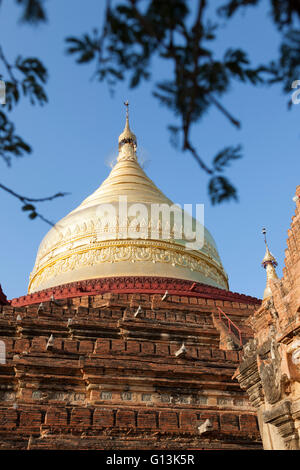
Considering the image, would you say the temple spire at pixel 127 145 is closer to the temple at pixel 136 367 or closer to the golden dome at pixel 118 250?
the golden dome at pixel 118 250

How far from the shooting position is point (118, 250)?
62.4ft

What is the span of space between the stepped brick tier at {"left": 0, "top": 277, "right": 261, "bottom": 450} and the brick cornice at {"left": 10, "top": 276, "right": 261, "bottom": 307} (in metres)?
2.89

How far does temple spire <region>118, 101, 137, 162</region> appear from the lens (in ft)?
93.8

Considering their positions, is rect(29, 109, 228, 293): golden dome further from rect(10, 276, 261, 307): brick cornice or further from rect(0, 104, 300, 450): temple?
rect(0, 104, 300, 450): temple

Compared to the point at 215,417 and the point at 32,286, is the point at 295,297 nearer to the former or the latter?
the point at 215,417

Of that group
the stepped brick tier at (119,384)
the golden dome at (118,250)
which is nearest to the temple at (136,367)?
the stepped brick tier at (119,384)

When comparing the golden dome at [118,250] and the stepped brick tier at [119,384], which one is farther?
the golden dome at [118,250]

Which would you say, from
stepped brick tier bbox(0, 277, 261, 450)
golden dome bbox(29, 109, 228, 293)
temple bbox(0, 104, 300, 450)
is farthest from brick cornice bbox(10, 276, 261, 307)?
stepped brick tier bbox(0, 277, 261, 450)

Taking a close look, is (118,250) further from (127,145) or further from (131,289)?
(127,145)

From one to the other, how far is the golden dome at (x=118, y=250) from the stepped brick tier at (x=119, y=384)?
530 cm

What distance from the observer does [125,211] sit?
2056 centimetres

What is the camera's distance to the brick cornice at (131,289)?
53.5 ft
